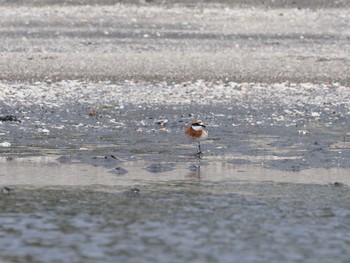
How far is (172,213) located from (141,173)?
1833 mm

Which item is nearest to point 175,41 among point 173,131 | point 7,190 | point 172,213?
point 173,131

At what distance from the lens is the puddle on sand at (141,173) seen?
10391 mm

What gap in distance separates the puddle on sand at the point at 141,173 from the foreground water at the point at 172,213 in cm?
1

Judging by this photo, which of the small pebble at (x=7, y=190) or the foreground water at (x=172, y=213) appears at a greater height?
the small pebble at (x=7, y=190)

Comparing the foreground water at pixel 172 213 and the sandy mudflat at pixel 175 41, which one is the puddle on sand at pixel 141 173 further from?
the sandy mudflat at pixel 175 41

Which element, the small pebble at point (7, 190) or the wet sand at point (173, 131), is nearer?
the wet sand at point (173, 131)

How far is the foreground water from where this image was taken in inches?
305

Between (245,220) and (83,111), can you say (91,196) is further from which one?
(83,111)

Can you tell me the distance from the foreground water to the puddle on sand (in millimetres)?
10

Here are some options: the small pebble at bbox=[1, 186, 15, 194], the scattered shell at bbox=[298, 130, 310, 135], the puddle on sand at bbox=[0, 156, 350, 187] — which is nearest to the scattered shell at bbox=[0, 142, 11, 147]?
the puddle on sand at bbox=[0, 156, 350, 187]

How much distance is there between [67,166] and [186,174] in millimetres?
1345

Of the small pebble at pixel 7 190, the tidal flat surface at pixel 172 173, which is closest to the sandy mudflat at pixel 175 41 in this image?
the tidal flat surface at pixel 172 173

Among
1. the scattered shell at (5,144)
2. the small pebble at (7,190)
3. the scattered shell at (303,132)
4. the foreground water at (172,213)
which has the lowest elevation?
the foreground water at (172,213)

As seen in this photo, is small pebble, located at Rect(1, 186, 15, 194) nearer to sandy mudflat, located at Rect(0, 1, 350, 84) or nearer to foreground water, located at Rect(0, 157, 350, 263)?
foreground water, located at Rect(0, 157, 350, 263)
